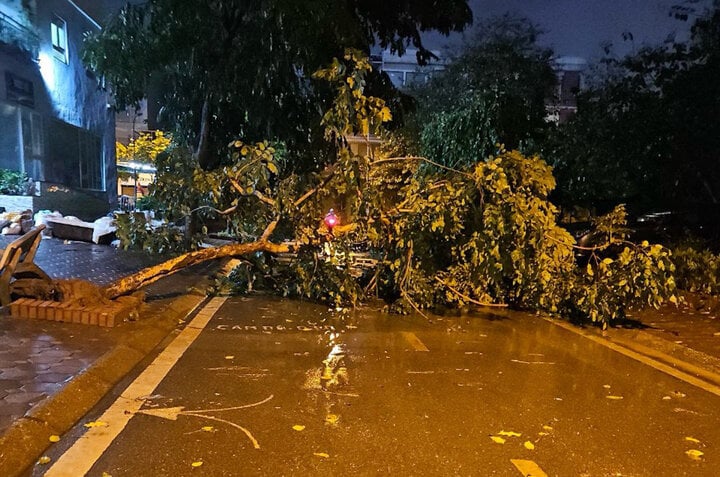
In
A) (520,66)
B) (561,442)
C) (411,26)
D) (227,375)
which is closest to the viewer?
(561,442)

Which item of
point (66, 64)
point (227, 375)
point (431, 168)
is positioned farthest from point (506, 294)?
point (66, 64)

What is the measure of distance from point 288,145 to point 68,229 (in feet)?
22.8

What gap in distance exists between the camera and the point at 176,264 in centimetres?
747

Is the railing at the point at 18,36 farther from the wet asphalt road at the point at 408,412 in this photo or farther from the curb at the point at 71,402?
the wet asphalt road at the point at 408,412

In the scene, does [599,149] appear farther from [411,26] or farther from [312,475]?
[312,475]

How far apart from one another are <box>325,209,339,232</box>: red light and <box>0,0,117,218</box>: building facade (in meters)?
8.26

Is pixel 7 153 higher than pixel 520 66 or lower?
lower

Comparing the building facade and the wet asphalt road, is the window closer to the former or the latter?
the building facade

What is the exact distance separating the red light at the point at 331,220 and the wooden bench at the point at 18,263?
399 cm

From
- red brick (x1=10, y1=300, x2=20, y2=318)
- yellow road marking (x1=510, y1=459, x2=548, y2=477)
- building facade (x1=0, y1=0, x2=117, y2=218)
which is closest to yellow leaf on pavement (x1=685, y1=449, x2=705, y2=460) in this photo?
yellow road marking (x1=510, y1=459, x2=548, y2=477)

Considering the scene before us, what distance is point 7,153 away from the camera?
1670 cm

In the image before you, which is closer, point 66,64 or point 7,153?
point 7,153

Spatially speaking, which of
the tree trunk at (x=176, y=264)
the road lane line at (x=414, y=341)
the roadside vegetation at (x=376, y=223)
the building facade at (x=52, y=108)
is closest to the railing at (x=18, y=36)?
the building facade at (x=52, y=108)

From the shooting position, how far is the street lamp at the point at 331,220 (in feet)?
29.3
